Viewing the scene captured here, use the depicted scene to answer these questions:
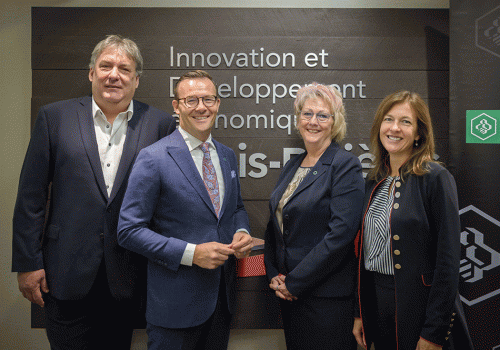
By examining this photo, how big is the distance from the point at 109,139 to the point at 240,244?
91cm

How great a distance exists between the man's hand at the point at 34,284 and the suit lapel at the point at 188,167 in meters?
0.95

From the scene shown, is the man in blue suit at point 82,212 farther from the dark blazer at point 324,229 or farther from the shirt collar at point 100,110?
the dark blazer at point 324,229

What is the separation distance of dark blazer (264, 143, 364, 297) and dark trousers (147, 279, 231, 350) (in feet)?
1.20

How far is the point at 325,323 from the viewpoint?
1.82 m

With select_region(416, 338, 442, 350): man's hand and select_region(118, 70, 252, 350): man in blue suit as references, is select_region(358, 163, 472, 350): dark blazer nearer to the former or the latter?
select_region(416, 338, 442, 350): man's hand

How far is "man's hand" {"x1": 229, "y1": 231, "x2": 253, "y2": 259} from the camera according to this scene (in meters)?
1.73

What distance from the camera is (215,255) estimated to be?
1.63 meters

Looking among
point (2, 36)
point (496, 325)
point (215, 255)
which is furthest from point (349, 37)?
point (2, 36)

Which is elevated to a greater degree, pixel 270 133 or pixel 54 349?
pixel 270 133

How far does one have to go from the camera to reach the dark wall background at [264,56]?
2.48m

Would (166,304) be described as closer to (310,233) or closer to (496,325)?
(310,233)

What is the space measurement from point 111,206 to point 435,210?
5.16 ft

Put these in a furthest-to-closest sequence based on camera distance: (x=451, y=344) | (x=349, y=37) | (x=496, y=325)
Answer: (x=349, y=37) < (x=496, y=325) < (x=451, y=344)

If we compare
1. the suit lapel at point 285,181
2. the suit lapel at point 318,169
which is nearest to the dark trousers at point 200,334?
the suit lapel at point 285,181
